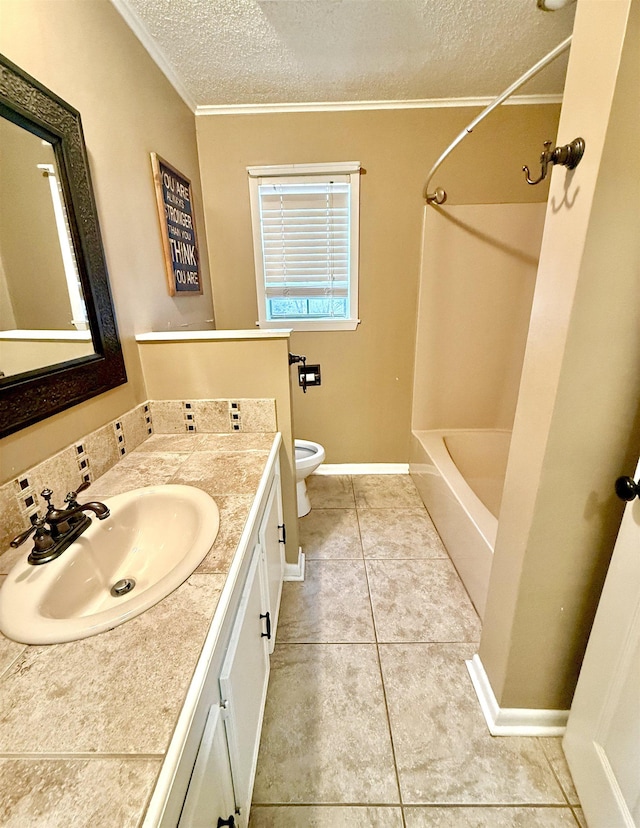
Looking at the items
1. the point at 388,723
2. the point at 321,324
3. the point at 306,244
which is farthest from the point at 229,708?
the point at 306,244

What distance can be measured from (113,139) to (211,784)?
6.22 feet

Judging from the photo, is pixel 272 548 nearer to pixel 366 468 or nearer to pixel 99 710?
pixel 99 710

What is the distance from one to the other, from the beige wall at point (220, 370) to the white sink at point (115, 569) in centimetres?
56

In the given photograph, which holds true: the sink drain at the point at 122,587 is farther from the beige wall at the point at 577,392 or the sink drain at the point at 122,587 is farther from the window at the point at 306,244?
the window at the point at 306,244

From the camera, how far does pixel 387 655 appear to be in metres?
1.42

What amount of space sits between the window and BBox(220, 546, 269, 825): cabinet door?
6.05ft

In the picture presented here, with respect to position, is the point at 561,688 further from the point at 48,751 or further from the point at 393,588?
the point at 48,751

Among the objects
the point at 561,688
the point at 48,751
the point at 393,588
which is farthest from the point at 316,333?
the point at 48,751

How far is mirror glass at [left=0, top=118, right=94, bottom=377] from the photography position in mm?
852

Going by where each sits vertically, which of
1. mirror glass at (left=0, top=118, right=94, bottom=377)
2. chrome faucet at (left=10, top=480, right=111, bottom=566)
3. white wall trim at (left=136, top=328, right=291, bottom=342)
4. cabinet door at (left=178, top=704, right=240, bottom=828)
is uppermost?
mirror glass at (left=0, top=118, right=94, bottom=377)

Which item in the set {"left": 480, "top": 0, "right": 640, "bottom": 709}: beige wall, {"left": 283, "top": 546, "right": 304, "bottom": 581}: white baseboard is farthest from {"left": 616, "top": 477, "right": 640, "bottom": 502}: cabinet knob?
{"left": 283, "top": 546, "right": 304, "bottom": 581}: white baseboard

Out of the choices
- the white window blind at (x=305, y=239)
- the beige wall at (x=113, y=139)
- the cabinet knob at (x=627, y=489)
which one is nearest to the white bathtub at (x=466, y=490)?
the cabinet knob at (x=627, y=489)

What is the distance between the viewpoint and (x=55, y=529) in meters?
0.80

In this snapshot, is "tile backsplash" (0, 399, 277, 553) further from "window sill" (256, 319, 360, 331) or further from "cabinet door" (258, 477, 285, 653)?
"window sill" (256, 319, 360, 331)
